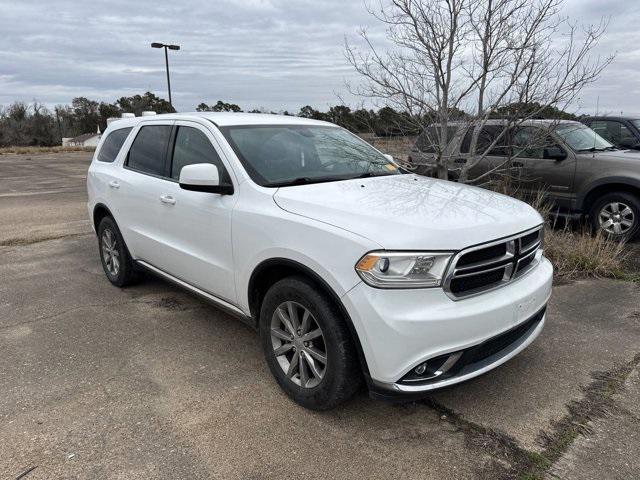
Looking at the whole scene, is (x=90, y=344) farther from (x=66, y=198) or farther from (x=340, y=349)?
(x=66, y=198)

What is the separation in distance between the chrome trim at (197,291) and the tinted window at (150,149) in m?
0.84

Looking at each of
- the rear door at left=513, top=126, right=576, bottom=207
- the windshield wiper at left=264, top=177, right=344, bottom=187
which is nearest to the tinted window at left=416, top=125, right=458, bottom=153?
the rear door at left=513, top=126, right=576, bottom=207

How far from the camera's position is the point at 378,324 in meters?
2.50

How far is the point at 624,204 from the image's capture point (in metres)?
6.81

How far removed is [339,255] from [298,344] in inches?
27.2

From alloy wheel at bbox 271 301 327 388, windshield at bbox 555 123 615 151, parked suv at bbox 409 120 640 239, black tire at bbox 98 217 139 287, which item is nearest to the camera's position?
alloy wheel at bbox 271 301 327 388

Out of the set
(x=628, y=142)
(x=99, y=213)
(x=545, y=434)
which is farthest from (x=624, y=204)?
(x=99, y=213)

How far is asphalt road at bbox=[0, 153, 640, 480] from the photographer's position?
260 cm

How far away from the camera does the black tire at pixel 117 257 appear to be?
5.02 m

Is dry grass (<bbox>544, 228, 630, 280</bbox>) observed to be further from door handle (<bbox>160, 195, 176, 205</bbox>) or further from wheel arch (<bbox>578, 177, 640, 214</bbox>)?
door handle (<bbox>160, 195, 176, 205</bbox>)

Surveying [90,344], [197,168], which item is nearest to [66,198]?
[90,344]

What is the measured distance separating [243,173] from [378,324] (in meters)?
1.49

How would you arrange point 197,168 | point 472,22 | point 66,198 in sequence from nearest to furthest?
point 197,168 → point 472,22 → point 66,198

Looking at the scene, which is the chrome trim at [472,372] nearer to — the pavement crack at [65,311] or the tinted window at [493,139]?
the pavement crack at [65,311]
